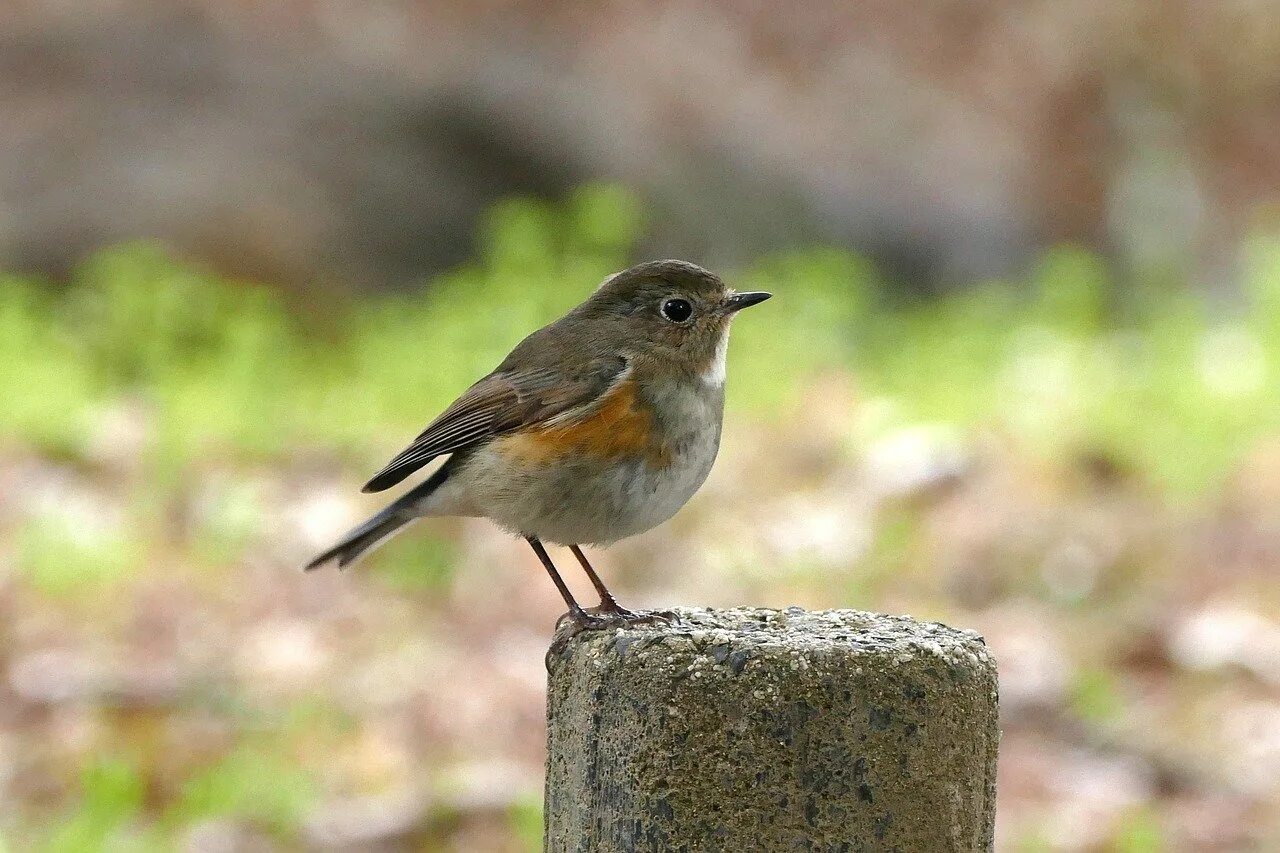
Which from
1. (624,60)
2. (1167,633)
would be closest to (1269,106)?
(624,60)

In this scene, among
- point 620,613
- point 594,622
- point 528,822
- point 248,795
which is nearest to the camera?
point 594,622

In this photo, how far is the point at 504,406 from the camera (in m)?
3.60

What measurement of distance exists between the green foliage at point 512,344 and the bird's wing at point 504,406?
2.76m

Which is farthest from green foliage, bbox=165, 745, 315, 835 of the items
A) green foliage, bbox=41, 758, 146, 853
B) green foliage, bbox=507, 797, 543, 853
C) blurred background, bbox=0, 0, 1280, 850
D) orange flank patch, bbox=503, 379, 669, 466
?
orange flank patch, bbox=503, 379, 669, 466

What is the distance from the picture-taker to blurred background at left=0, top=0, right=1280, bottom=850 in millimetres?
4969

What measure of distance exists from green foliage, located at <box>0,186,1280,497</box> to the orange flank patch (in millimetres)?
3072

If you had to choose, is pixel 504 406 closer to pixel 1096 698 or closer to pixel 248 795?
pixel 248 795

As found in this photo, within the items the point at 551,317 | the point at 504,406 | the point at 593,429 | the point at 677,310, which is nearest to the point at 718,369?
the point at 677,310

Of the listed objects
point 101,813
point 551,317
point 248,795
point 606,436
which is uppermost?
point 551,317

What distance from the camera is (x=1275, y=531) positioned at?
659 cm

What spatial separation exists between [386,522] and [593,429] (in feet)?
2.12

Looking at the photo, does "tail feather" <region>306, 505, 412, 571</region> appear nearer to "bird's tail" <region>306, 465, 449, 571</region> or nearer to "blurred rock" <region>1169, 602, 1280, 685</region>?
"bird's tail" <region>306, 465, 449, 571</region>

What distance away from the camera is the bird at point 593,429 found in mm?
3301

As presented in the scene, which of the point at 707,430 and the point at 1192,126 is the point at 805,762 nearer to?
the point at 707,430
